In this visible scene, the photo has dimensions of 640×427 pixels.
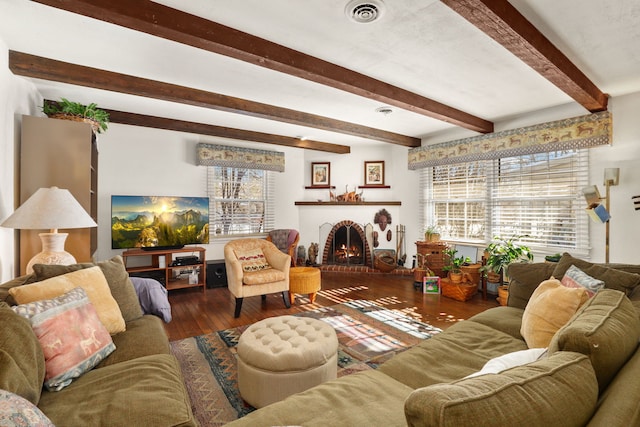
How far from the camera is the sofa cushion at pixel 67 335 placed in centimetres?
143

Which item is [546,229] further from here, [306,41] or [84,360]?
[84,360]

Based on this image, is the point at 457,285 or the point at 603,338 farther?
the point at 457,285

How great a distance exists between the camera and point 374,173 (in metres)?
6.42

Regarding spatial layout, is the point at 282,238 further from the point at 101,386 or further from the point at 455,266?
the point at 101,386

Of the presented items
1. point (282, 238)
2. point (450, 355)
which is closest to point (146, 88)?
point (282, 238)

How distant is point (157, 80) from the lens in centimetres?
320

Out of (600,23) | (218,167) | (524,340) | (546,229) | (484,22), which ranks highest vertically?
(600,23)

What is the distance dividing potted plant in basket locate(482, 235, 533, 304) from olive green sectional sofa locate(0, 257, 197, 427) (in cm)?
392

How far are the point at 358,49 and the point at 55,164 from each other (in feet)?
9.73

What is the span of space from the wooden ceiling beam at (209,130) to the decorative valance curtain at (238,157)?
0.28 meters

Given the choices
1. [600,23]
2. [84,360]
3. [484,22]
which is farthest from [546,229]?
[84,360]

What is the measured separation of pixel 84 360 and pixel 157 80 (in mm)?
2670

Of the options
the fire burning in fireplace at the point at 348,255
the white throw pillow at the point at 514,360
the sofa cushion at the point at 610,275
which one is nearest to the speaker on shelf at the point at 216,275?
the fire burning in fireplace at the point at 348,255

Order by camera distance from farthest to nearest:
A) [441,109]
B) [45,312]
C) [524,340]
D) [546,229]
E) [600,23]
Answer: [546,229], [441,109], [600,23], [524,340], [45,312]
